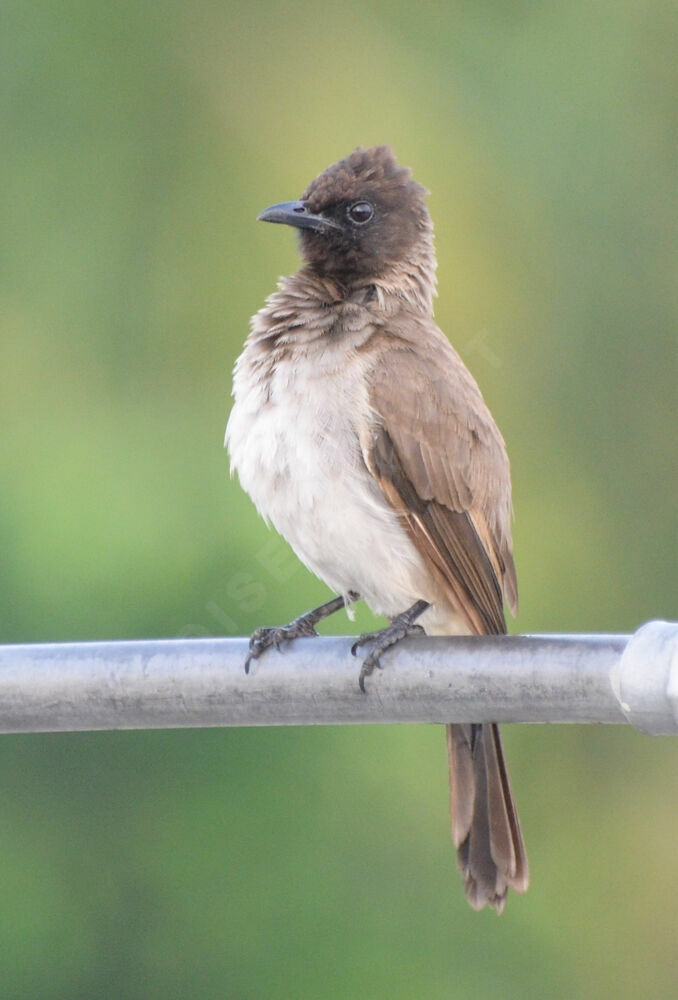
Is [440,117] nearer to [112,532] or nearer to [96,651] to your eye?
[112,532]

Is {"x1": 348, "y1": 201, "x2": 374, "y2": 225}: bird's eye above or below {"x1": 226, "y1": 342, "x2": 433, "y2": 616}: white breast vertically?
above

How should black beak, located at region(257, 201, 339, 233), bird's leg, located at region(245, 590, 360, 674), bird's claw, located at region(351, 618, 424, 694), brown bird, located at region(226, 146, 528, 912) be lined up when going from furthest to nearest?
black beak, located at region(257, 201, 339, 233), brown bird, located at region(226, 146, 528, 912), bird's leg, located at region(245, 590, 360, 674), bird's claw, located at region(351, 618, 424, 694)

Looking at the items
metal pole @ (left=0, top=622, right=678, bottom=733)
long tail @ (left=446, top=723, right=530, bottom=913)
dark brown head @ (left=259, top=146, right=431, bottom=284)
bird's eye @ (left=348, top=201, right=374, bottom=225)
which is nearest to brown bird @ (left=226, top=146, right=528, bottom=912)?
long tail @ (left=446, top=723, right=530, bottom=913)

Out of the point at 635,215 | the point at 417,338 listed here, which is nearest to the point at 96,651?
the point at 417,338

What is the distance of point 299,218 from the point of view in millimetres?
4688

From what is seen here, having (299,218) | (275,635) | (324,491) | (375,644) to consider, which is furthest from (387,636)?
(299,218)

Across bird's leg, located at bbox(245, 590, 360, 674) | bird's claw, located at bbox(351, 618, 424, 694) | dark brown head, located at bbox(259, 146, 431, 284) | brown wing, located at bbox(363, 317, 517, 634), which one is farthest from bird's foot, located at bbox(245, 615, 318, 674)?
dark brown head, located at bbox(259, 146, 431, 284)

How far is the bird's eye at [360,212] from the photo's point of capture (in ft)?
15.6

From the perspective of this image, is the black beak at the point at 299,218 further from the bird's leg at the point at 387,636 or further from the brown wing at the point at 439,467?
the bird's leg at the point at 387,636

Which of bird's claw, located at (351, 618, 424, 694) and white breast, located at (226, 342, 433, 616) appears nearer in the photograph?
bird's claw, located at (351, 618, 424, 694)

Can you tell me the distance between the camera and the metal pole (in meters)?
2.58

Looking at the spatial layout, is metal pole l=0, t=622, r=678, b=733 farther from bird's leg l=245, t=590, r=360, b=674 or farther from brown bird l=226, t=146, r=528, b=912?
brown bird l=226, t=146, r=528, b=912

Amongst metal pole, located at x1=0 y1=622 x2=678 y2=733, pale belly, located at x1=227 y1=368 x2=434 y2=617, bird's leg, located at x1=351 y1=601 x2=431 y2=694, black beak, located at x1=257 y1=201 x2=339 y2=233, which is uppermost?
black beak, located at x1=257 y1=201 x2=339 y2=233

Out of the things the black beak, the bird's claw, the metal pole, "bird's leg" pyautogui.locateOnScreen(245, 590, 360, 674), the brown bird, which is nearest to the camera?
the metal pole
